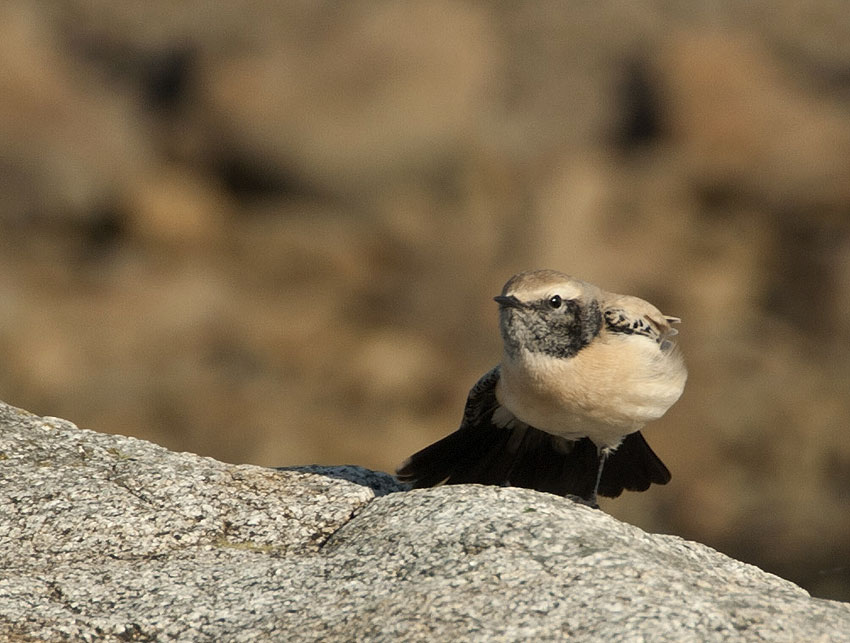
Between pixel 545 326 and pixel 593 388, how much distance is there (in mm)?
452

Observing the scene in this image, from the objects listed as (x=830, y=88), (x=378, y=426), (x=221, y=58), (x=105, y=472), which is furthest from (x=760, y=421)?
(x=105, y=472)

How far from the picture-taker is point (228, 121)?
19609 millimetres

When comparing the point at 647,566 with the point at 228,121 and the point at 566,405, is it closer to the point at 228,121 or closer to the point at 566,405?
the point at 566,405

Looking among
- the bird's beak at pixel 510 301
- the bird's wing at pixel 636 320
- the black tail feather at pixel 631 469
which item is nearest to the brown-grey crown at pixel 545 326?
the bird's beak at pixel 510 301

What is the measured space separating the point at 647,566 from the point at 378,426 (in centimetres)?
1207

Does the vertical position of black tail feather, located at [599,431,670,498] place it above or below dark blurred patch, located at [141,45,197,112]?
below

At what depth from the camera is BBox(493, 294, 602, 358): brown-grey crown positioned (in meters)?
6.72

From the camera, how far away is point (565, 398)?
6.52 metres

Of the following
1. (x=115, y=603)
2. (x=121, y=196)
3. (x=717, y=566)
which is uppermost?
(x=121, y=196)

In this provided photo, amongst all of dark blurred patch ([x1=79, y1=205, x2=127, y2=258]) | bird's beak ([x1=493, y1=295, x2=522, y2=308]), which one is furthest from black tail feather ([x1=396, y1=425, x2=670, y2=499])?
dark blurred patch ([x1=79, y1=205, x2=127, y2=258])

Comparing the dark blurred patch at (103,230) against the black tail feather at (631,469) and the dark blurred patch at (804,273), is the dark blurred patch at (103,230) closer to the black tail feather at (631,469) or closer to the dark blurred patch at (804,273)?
the dark blurred patch at (804,273)

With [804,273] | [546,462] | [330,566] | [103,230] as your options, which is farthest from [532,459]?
[103,230]

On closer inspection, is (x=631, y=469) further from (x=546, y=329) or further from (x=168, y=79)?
(x=168, y=79)

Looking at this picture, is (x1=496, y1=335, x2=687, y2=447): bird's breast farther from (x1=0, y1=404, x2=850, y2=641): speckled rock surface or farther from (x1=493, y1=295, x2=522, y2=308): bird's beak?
(x1=0, y1=404, x2=850, y2=641): speckled rock surface
